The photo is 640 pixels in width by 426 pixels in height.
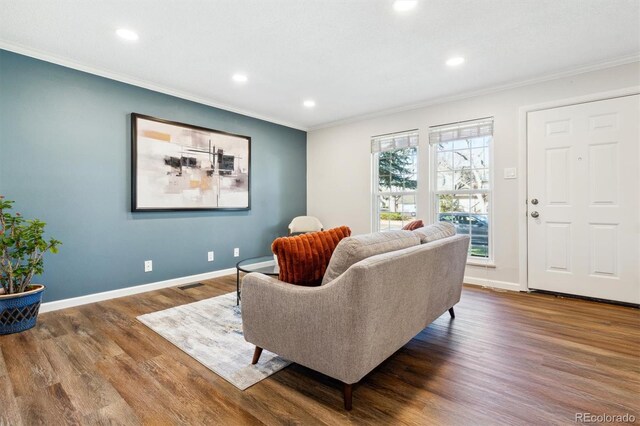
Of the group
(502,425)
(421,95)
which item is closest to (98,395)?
(502,425)

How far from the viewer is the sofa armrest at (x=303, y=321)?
1.42 metres

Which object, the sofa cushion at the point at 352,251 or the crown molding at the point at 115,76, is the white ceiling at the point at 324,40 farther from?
the sofa cushion at the point at 352,251

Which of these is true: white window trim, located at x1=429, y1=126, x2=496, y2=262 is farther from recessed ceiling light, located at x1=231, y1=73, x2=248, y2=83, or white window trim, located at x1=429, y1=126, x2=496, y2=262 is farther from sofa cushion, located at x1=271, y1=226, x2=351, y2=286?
sofa cushion, located at x1=271, y1=226, x2=351, y2=286

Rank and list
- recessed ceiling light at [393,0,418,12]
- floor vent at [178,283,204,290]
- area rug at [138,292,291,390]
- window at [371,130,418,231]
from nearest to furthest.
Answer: area rug at [138,292,291,390], recessed ceiling light at [393,0,418,12], floor vent at [178,283,204,290], window at [371,130,418,231]

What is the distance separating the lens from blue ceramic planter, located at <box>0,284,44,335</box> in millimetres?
2275

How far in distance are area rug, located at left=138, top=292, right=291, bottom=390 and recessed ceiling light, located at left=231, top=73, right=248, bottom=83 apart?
2.34 metres

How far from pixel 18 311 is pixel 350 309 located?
264 centimetres

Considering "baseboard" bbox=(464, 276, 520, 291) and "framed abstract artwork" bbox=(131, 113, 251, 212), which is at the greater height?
"framed abstract artwork" bbox=(131, 113, 251, 212)

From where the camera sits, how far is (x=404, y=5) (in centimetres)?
205

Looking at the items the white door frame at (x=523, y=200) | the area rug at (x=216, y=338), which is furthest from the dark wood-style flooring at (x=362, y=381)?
the white door frame at (x=523, y=200)

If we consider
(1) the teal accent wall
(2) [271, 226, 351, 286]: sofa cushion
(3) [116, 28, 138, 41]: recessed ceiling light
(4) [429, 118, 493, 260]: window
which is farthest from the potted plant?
(4) [429, 118, 493, 260]: window

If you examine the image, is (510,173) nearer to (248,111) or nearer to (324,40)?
(324,40)

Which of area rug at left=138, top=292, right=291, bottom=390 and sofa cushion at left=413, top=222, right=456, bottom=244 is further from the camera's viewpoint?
sofa cushion at left=413, top=222, right=456, bottom=244

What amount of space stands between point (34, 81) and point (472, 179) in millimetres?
4633
